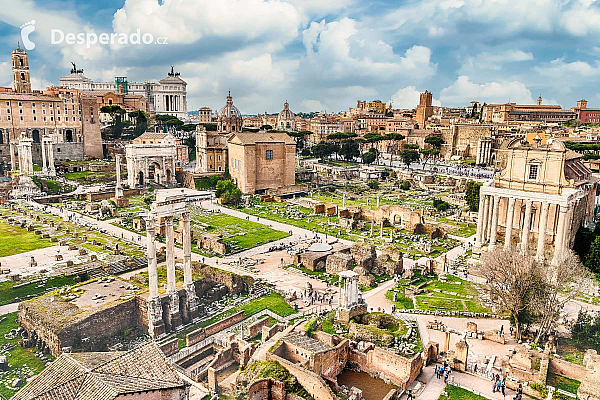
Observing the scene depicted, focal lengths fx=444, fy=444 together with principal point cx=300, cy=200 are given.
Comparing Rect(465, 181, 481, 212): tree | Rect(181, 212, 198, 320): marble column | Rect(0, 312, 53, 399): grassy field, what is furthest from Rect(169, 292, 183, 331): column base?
Rect(465, 181, 481, 212): tree

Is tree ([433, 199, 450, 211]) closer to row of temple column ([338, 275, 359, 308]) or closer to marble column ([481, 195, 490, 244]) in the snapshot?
marble column ([481, 195, 490, 244])

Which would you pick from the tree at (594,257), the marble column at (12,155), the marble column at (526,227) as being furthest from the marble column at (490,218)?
the marble column at (12,155)

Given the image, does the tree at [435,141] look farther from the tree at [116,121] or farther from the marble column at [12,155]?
the marble column at [12,155]

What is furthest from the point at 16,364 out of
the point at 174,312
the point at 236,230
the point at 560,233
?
the point at 560,233

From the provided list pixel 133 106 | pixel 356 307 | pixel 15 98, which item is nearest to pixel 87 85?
pixel 133 106

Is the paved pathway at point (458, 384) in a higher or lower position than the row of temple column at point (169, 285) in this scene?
lower

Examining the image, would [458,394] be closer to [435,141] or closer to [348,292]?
[348,292]
